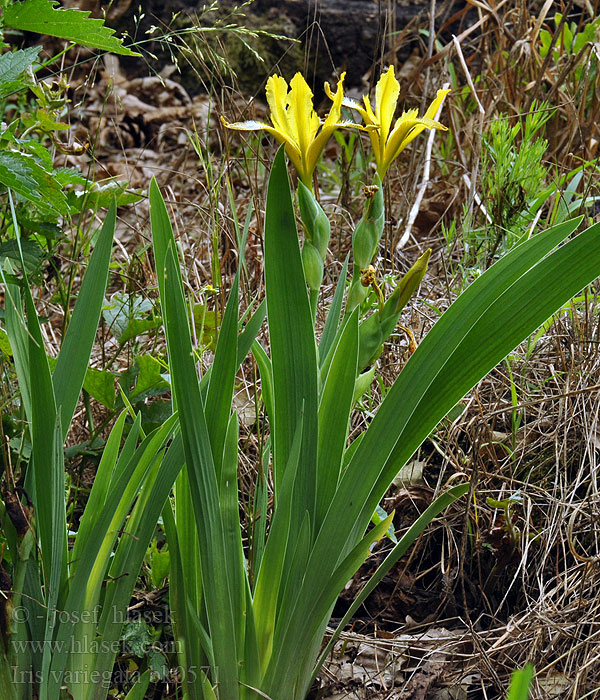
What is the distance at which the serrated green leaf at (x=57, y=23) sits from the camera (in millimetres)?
840

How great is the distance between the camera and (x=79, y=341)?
916mm

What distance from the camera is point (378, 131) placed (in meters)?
0.82

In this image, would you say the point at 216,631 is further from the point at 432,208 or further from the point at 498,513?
the point at 432,208

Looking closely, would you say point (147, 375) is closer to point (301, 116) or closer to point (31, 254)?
point (31, 254)

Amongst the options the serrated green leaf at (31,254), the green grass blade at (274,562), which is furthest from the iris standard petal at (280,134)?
the serrated green leaf at (31,254)

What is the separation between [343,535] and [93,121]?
8.19 feet

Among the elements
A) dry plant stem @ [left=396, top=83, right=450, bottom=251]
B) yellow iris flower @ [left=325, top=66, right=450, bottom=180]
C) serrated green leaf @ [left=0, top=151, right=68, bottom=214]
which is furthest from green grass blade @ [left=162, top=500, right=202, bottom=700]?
dry plant stem @ [left=396, top=83, right=450, bottom=251]

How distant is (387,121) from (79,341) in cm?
48

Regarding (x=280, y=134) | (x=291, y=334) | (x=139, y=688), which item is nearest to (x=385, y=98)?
(x=280, y=134)

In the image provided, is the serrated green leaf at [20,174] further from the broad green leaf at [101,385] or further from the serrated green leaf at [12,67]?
the broad green leaf at [101,385]

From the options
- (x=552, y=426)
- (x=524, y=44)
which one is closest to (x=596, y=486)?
(x=552, y=426)

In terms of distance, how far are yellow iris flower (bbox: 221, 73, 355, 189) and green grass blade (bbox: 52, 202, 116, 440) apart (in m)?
0.28

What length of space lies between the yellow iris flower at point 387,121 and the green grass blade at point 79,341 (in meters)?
0.39

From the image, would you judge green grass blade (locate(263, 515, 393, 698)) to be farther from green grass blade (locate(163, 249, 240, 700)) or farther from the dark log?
the dark log
